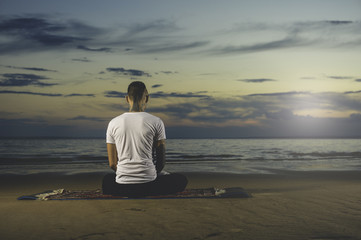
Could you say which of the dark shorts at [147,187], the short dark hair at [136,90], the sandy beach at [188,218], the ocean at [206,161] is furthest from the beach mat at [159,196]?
the ocean at [206,161]

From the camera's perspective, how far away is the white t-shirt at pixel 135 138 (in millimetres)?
4793

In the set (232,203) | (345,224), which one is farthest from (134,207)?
(345,224)

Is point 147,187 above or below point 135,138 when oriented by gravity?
below

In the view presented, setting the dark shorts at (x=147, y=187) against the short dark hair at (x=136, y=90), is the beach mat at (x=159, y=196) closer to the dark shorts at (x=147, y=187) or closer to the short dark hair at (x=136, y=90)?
the dark shorts at (x=147, y=187)

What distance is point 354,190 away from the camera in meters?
7.30

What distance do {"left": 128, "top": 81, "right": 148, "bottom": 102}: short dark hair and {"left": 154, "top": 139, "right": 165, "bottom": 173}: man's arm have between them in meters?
0.69

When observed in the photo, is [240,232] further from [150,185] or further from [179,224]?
[150,185]

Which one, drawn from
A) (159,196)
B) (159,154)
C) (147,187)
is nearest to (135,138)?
(159,154)

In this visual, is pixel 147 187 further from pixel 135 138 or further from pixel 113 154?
pixel 135 138

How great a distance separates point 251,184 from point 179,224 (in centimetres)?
509

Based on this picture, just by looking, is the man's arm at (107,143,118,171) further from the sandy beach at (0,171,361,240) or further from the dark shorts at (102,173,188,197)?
the sandy beach at (0,171,361,240)

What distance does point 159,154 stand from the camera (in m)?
5.08

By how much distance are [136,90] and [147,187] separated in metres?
1.49

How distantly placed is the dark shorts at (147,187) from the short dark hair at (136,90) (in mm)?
1315
